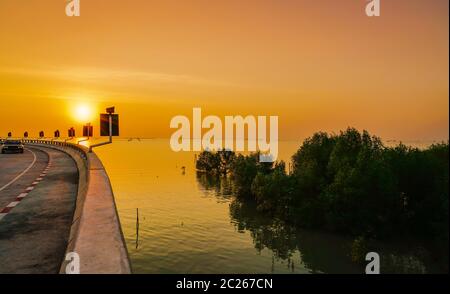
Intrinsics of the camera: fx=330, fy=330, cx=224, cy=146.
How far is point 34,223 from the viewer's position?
40.5 feet

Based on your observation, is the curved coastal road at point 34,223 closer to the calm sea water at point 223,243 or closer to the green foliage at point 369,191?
the calm sea water at point 223,243

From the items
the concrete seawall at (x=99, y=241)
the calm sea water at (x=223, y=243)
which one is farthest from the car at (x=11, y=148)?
the concrete seawall at (x=99, y=241)

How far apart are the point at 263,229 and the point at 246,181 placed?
1025 inches

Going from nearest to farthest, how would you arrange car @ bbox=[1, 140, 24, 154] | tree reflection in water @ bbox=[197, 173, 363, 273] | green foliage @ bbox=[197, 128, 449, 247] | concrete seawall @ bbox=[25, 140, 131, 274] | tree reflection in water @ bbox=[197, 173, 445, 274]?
concrete seawall @ bbox=[25, 140, 131, 274], tree reflection in water @ bbox=[197, 173, 445, 274], tree reflection in water @ bbox=[197, 173, 363, 273], green foliage @ bbox=[197, 128, 449, 247], car @ bbox=[1, 140, 24, 154]

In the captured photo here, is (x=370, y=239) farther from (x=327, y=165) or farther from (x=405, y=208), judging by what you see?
(x=327, y=165)

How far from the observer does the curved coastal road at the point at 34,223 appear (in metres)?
8.72

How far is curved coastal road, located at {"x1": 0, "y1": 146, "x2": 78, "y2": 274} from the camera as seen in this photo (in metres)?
8.72

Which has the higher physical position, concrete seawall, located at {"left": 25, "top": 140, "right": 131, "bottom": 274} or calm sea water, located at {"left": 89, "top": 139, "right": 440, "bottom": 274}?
concrete seawall, located at {"left": 25, "top": 140, "right": 131, "bottom": 274}

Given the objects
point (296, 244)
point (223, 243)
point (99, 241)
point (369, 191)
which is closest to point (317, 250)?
point (296, 244)

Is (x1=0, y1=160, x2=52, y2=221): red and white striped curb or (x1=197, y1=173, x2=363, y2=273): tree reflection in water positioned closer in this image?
(x1=0, y1=160, x2=52, y2=221): red and white striped curb

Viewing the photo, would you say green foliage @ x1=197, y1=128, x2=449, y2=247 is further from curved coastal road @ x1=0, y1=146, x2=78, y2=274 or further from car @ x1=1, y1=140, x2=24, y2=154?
car @ x1=1, y1=140, x2=24, y2=154

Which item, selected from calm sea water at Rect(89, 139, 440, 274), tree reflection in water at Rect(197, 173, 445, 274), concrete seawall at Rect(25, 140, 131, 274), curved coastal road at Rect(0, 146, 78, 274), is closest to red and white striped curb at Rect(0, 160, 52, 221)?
curved coastal road at Rect(0, 146, 78, 274)

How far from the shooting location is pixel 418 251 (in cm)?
4006
